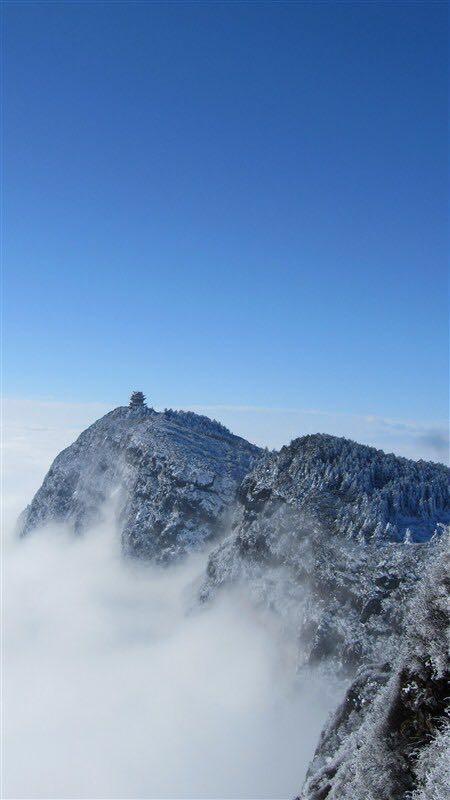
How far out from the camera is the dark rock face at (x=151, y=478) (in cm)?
12512

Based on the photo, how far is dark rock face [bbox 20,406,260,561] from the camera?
4926 inches

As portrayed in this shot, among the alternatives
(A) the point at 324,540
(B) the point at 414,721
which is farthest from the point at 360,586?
(B) the point at 414,721

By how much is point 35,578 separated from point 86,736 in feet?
280

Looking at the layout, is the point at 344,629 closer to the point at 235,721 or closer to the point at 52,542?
the point at 235,721

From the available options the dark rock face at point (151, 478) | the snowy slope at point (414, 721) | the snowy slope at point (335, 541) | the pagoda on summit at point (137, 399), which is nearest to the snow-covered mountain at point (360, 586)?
the snowy slope at point (414, 721)

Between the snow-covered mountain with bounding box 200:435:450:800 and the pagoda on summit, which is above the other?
the pagoda on summit

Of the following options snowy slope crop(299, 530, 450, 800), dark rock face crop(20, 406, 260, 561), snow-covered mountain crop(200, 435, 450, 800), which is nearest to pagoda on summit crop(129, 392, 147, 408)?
dark rock face crop(20, 406, 260, 561)

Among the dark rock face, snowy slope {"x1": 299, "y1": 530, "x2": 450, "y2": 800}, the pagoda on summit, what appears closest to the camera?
snowy slope {"x1": 299, "y1": 530, "x2": 450, "y2": 800}

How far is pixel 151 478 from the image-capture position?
13362 centimetres

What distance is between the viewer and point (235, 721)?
8350 cm

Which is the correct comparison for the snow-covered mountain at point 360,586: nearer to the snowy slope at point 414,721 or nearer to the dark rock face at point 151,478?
the snowy slope at point 414,721

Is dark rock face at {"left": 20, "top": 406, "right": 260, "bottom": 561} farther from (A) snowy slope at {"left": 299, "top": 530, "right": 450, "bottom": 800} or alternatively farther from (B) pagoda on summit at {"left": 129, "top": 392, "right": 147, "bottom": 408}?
(A) snowy slope at {"left": 299, "top": 530, "right": 450, "bottom": 800}

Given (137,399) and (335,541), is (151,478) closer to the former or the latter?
(137,399)

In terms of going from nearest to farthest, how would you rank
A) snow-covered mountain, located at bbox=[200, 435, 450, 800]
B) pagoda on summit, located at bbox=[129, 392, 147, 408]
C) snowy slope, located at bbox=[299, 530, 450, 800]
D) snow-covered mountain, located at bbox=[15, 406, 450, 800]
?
snowy slope, located at bbox=[299, 530, 450, 800] < snow-covered mountain, located at bbox=[200, 435, 450, 800] < snow-covered mountain, located at bbox=[15, 406, 450, 800] < pagoda on summit, located at bbox=[129, 392, 147, 408]
